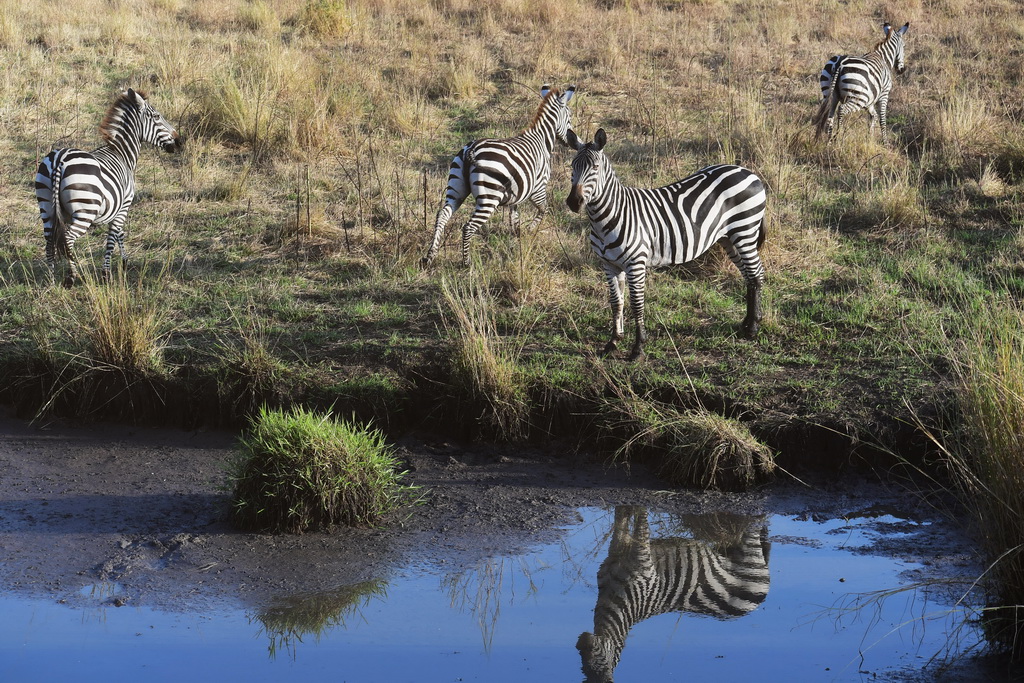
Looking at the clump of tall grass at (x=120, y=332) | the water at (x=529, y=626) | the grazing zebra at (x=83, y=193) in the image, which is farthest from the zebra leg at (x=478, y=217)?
the water at (x=529, y=626)

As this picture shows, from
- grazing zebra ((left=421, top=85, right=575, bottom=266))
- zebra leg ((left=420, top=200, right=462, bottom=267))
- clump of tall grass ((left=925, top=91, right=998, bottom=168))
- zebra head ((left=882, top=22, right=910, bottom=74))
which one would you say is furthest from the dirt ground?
zebra head ((left=882, top=22, right=910, bottom=74))

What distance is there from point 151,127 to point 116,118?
33 centimetres

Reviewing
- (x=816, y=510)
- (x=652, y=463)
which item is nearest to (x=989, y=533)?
(x=816, y=510)

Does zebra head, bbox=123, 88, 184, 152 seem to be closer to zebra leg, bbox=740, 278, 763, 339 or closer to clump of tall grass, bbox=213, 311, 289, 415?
clump of tall grass, bbox=213, 311, 289, 415

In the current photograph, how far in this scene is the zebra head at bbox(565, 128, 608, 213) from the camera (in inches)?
289

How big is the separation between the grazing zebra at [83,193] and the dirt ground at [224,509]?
2.37 meters

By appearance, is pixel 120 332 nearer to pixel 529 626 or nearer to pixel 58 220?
pixel 58 220

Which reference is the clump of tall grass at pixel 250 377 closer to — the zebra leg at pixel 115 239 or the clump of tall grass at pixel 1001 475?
the zebra leg at pixel 115 239

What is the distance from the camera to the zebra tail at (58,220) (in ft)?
30.7

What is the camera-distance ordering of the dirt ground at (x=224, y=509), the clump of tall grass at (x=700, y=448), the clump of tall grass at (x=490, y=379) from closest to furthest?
the dirt ground at (x=224, y=509) < the clump of tall grass at (x=700, y=448) < the clump of tall grass at (x=490, y=379)

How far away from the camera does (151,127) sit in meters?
10.6

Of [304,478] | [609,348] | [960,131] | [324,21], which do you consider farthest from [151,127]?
[960,131]

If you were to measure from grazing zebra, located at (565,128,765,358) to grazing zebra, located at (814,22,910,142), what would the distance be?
5198mm

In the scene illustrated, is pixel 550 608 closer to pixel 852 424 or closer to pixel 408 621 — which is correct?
pixel 408 621
